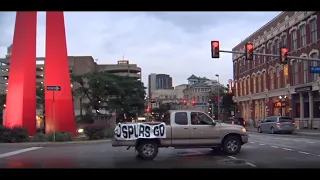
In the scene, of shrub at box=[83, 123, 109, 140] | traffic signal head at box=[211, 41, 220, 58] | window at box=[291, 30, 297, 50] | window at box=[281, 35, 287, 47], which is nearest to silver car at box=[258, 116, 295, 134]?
traffic signal head at box=[211, 41, 220, 58]

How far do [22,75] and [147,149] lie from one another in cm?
1506

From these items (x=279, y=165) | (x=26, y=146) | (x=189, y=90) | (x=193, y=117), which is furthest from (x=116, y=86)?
(x=189, y=90)

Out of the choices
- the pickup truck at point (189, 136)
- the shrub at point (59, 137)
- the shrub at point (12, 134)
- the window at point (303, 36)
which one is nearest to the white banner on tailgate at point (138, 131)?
the pickup truck at point (189, 136)

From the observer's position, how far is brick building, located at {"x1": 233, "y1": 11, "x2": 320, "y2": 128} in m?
42.6

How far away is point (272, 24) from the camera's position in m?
54.4

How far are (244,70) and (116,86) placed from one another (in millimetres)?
29118

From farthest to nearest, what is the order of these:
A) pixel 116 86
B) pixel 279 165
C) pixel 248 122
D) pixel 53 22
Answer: pixel 248 122, pixel 116 86, pixel 53 22, pixel 279 165

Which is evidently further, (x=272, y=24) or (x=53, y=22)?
(x=272, y=24)

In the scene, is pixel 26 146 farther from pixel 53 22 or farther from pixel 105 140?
pixel 53 22

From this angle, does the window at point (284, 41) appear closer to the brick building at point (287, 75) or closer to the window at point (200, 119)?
the brick building at point (287, 75)

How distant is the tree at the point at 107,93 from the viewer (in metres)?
45.3

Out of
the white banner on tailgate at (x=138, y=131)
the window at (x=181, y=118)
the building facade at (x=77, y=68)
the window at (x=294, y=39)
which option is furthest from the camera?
the building facade at (x=77, y=68)

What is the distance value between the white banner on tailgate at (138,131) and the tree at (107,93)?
1185 inches

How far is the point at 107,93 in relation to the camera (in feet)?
154
